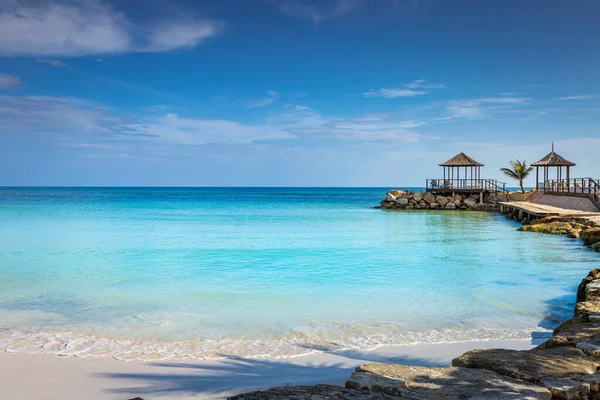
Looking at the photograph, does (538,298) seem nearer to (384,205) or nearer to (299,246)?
(299,246)

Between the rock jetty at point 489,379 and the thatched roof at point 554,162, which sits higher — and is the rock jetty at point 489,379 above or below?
below

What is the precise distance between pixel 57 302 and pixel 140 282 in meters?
2.18

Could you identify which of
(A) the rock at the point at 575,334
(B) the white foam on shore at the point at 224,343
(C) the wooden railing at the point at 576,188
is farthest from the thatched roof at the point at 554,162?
(A) the rock at the point at 575,334

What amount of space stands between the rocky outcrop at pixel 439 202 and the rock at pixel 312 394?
39.1 meters

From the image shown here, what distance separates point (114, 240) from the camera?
1934cm

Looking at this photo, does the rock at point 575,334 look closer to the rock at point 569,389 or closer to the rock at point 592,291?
the rock at point 569,389

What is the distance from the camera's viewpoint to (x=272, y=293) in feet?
31.0

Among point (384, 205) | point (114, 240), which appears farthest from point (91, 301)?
point (384, 205)

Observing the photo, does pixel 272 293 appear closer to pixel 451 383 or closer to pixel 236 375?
pixel 236 375

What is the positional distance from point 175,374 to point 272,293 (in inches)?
173

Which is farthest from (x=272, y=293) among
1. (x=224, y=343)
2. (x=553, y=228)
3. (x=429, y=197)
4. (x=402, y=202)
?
(x=402, y=202)

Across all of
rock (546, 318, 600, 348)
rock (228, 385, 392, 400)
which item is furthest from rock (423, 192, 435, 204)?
rock (228, 385, 392, 400)

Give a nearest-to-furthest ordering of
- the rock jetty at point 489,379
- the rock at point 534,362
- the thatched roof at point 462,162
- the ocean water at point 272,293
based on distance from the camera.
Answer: the rock jetty at point 489,379 < the rock at point 534,362 < the ocean water at point 272,293 < the thatched roof at point 462,162

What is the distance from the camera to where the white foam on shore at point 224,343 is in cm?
588
